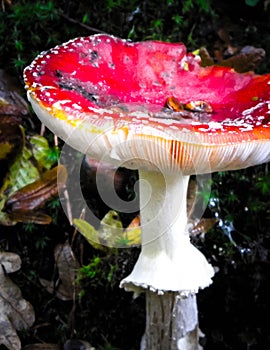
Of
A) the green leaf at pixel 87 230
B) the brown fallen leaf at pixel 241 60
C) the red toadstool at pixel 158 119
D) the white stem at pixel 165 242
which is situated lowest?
the green leaf at pixel 87 230

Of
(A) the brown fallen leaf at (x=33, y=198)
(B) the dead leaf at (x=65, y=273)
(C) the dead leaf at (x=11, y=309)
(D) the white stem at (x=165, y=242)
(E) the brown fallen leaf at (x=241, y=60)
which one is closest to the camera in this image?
(D) the white stem at (x=165, y=242)

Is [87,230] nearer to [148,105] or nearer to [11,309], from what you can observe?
[11,309]

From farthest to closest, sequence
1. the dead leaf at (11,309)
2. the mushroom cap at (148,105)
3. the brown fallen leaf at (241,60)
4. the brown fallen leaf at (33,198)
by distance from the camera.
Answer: the brown fallen leaf at (241,60) → the brown fallen leaf at (33,198) → the dead leaf at (11,309) → the mushroom cap at (148,105)

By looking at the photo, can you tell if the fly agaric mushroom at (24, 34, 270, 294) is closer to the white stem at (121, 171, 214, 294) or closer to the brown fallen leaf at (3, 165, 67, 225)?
the white stem at (121, 171, 214, 294)

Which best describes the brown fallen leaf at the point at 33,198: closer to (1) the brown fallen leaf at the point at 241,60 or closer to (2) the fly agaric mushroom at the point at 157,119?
(2) the fly agaric mushroom at the point at 157,119

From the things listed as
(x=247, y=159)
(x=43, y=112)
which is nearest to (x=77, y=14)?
(x=43, y=112)

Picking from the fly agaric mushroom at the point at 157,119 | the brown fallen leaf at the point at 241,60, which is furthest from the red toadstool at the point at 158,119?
the brown fallen leaf at the point at 241,60

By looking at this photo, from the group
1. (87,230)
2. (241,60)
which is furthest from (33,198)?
(241,60)
